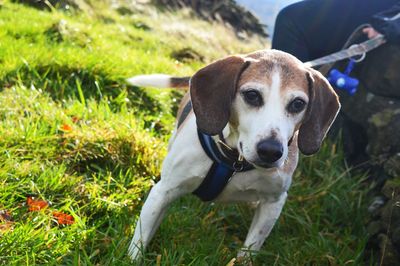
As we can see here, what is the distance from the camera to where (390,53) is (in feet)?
13.5

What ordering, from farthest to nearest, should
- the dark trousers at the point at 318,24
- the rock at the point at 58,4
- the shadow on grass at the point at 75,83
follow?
the rock at the point at 58,4
the dark trousers at the point at 318,24
the shadow on grass at the point at 75,83

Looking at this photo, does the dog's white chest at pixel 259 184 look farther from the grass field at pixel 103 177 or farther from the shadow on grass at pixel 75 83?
the shadow on grass at pixel 75 83

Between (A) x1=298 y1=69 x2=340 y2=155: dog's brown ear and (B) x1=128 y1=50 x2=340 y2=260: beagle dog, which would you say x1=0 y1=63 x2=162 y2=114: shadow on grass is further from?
(A) x1=298 y1=69 x2=340 y2=155: dog's brown ear

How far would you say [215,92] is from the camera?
8.06 feet

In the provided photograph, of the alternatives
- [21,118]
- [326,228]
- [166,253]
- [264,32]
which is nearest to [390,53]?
[326,228]

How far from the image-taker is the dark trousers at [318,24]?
15.0 feet

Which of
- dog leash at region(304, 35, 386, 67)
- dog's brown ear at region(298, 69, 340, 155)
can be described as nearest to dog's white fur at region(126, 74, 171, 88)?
dog leash at region(304, 35, 386, 67)

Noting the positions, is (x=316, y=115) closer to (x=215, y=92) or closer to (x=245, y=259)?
(x=215, y=92)

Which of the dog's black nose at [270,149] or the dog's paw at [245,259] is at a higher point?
the dog's black nose at [270,149]

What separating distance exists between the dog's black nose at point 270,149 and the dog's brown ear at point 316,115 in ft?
1.27

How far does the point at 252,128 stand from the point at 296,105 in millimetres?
269

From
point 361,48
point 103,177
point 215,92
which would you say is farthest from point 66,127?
point 361,48

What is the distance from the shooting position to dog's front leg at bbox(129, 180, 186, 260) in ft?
8.79

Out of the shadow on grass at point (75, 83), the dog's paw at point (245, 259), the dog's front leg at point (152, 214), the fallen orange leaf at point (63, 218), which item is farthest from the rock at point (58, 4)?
the dog's paw at point (245, 259)
